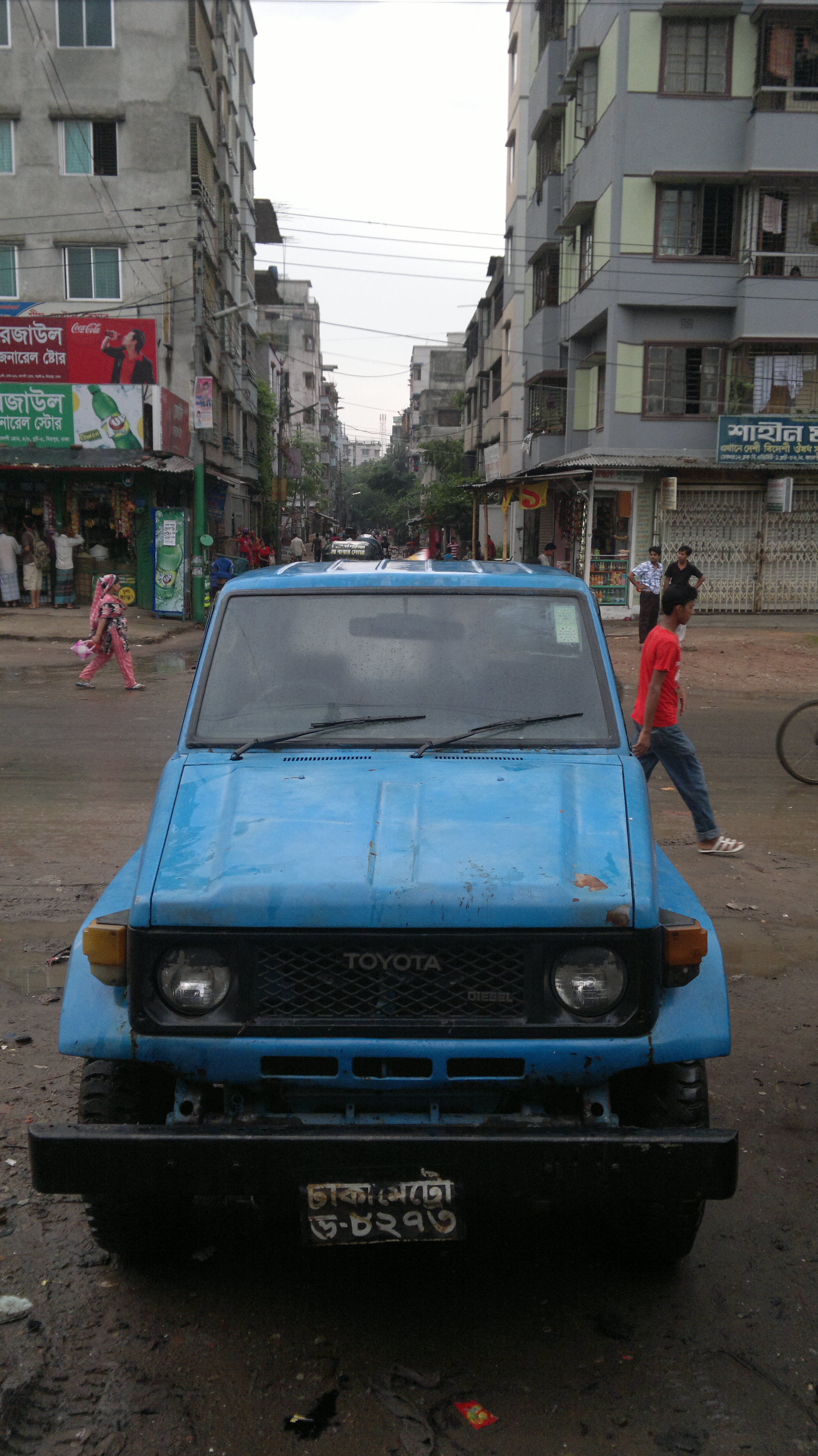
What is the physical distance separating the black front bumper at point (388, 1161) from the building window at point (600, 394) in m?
27.8

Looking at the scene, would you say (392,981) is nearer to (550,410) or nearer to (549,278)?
(550,410)

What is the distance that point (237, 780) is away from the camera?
134 inches

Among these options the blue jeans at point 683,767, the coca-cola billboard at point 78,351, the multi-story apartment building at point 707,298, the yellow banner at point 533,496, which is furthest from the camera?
the yellow banner at point 533,496

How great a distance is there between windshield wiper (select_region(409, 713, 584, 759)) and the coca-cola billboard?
23691mm

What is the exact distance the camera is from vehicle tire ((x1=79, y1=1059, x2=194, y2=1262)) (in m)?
3.00

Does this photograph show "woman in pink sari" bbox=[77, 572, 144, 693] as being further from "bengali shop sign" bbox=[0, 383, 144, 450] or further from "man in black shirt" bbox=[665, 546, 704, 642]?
"bengali shop sign" bbox=[0, 383, 144, 450]

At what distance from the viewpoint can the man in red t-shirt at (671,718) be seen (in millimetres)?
7195

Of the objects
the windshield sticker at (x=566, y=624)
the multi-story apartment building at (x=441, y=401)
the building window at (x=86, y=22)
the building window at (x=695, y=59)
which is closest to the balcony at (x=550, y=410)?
the building window at (x=695, y=59)

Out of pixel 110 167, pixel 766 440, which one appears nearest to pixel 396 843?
pixel 766 440

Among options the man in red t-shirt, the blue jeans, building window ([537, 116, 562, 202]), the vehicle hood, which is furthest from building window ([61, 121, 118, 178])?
the vehicle hood

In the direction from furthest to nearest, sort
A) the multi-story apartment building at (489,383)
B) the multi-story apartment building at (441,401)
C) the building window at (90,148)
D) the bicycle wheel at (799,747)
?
the multi-story apartment building at (441,401), the multi-story apartment building at (489,383), the building window at (90,148), the bicycle wheel at (799,747)

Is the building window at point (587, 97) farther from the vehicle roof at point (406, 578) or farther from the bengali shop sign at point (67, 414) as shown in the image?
the vehicle roof at point (406, 578)

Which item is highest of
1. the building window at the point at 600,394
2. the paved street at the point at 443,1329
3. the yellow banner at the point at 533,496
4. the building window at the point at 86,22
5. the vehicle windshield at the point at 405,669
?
the building window at the point at 86,22

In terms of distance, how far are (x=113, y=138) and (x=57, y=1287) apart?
33.1 m
